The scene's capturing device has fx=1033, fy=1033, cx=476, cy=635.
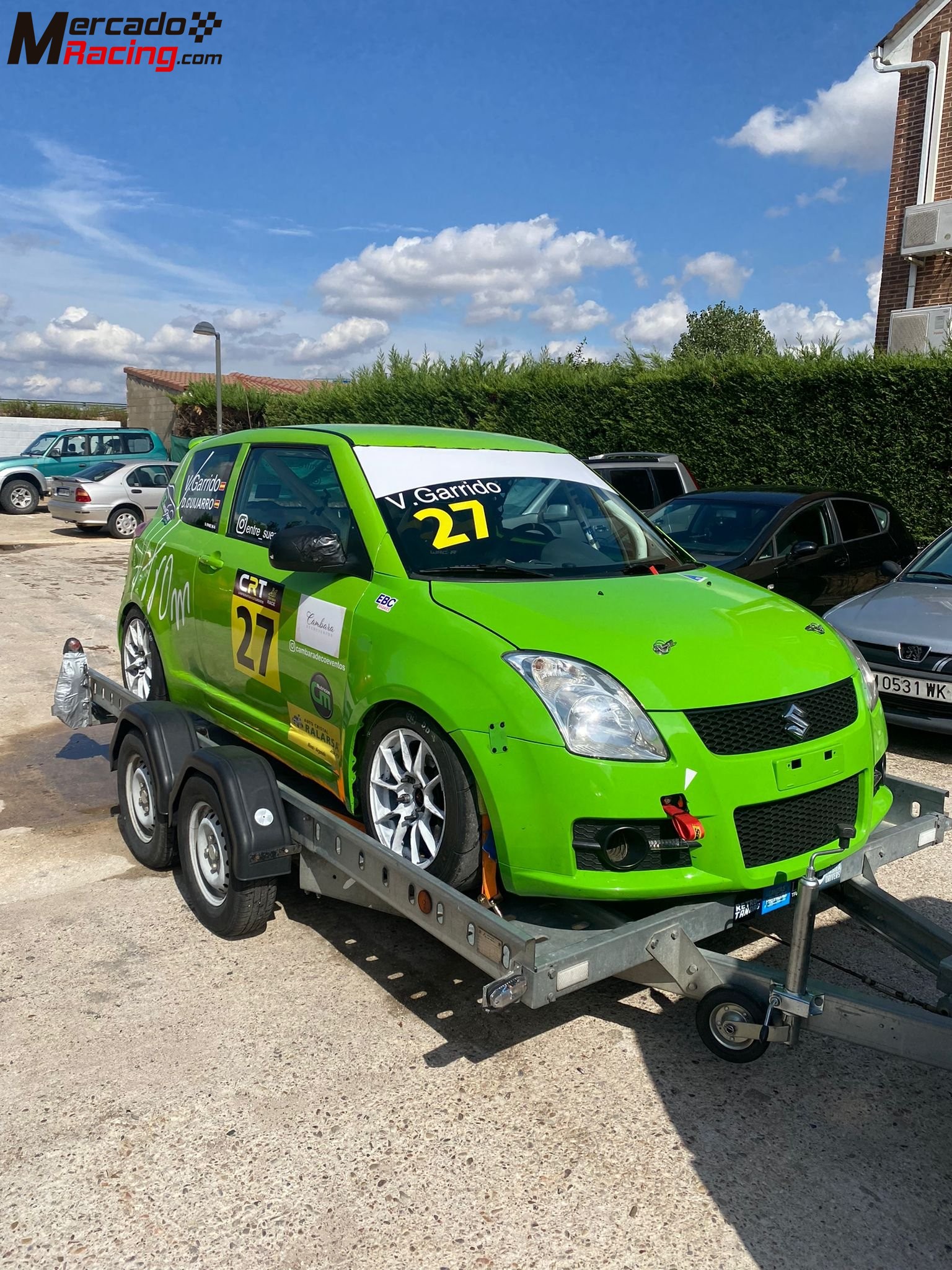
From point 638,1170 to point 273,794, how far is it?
73.9 inches

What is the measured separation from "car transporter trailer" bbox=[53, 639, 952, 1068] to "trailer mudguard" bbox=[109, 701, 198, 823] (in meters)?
0.03

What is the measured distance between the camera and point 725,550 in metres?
8.61

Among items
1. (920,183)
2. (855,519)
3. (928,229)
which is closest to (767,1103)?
(855,519)

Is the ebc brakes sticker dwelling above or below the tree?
below

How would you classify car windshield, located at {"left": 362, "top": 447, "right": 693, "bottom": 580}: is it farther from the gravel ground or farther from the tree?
the tree

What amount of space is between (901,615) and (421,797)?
4.39m

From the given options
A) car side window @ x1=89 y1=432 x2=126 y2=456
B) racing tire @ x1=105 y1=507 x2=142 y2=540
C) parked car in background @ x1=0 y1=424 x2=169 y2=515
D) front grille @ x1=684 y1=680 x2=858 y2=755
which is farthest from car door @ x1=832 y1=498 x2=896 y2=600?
car side window @ x1=89 y1=432 x2=126 y2=456

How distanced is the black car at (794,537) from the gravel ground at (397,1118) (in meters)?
4.62

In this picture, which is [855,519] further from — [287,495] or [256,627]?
[256,627]

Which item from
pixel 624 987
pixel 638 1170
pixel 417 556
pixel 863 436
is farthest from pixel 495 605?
pixel 863 436

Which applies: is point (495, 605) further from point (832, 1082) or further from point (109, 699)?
point (109, 699)

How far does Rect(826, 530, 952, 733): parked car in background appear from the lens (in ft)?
20.7

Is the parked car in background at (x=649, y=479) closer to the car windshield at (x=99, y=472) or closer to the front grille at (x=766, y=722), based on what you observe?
the front grille at (x=766, y=722)

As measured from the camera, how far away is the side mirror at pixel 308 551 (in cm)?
393
